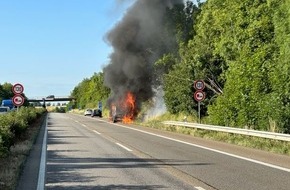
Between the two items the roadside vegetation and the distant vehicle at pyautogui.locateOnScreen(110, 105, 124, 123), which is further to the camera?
the distant vehicle at pyautogui.locateOnScreen(110, 105, 124, 123)

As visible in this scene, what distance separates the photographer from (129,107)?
47.2 metres

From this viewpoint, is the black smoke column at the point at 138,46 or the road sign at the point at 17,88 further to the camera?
the black smoke column at the point at 138,46

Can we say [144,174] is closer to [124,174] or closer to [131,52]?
[124,174]

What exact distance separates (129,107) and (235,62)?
21.1 m

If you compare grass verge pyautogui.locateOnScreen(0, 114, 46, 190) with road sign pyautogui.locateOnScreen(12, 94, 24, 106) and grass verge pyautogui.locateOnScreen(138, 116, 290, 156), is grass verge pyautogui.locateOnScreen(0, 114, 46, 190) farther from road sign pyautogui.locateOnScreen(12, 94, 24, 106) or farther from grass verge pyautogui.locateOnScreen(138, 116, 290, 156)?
grass verge pyautogui.locateOnScreen(138, 116, 290, 156)

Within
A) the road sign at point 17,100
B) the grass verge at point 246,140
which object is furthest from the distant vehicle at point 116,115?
the road sign at point 17,100

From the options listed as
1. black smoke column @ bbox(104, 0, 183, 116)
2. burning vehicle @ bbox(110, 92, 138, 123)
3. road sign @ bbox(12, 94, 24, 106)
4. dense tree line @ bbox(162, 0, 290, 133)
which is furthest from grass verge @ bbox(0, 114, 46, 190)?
black smoke column @ bbox(104, 0, 183, 116)

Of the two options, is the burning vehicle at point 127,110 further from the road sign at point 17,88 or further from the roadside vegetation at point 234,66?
the road sign at point 17,88

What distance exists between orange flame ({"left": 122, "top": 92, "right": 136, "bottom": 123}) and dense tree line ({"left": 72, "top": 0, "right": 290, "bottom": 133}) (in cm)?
374

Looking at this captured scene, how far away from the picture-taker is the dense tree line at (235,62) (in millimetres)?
20938

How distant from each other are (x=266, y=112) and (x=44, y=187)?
48.9 feet

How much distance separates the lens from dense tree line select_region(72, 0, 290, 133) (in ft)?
68.7

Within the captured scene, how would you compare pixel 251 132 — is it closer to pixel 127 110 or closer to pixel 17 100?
pixel 17 100

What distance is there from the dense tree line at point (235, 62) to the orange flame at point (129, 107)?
3740 mm
